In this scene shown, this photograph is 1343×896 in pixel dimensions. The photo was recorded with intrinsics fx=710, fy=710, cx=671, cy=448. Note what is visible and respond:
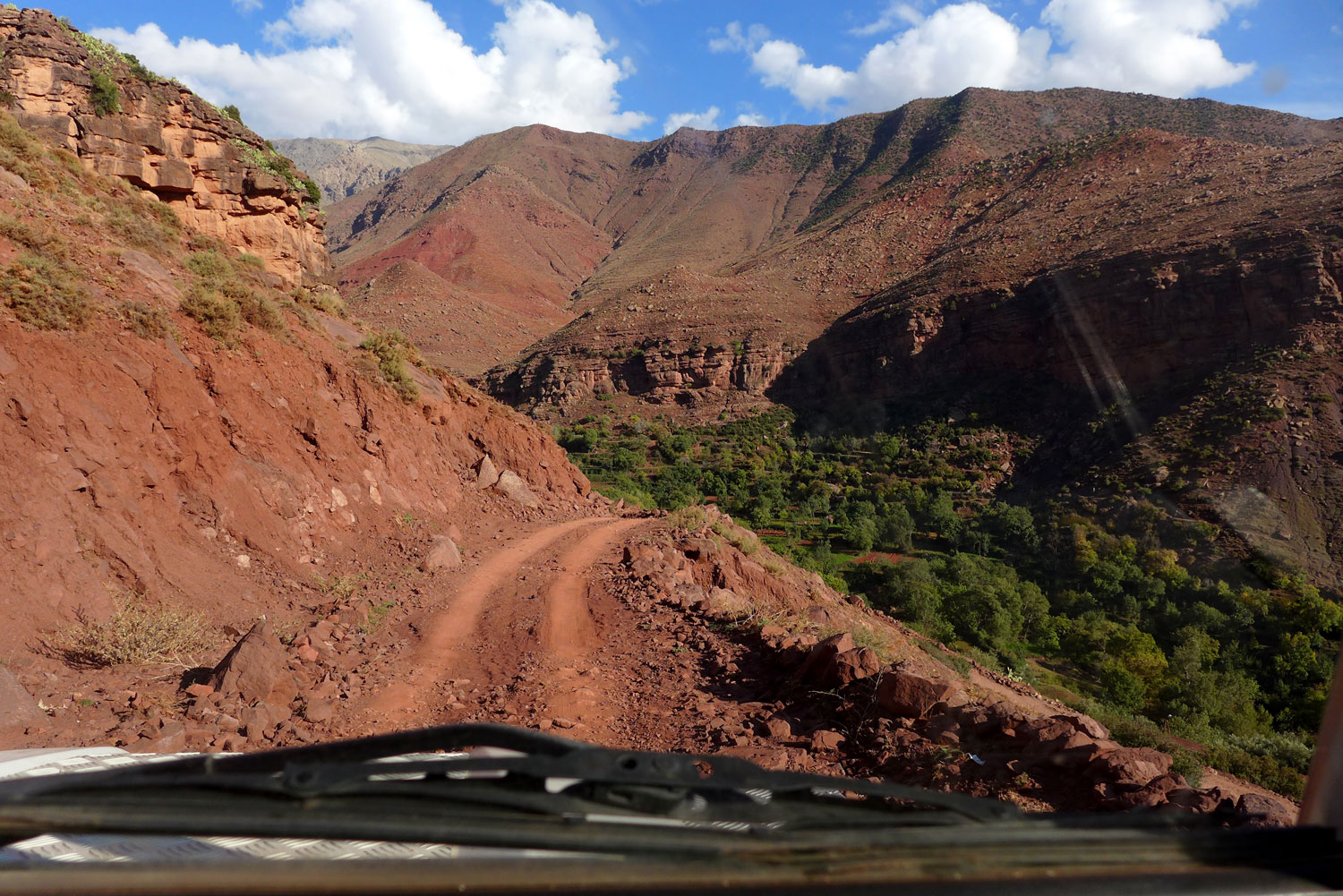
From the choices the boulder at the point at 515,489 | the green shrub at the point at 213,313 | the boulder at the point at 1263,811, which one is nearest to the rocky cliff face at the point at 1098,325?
the boulder at the point at 515,489

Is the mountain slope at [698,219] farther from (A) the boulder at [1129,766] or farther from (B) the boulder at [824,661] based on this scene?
(A) the boulder at [1129,766]

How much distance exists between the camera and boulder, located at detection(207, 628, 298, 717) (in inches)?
232

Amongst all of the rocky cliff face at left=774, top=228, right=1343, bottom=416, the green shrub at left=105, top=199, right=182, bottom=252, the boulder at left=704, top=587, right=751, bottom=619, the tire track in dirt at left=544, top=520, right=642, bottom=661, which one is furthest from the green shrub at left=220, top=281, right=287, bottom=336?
the rocky cliff face at left=774, top=228, right=1343, bottom=416

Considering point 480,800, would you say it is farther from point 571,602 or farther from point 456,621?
point 571,602

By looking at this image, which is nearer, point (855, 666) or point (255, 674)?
point (855, 666)

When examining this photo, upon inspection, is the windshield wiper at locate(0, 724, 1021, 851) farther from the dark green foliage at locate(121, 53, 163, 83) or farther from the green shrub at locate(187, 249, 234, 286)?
the dark green foliage at locate(121, 53, 163, 83)

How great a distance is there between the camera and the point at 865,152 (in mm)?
112125

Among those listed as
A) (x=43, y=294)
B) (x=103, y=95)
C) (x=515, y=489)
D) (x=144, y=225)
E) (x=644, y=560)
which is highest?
(x=103, y=95)

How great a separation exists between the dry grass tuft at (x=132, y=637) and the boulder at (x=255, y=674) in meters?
0.76

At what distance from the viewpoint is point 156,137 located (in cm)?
1584

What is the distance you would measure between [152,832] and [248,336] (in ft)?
40.8

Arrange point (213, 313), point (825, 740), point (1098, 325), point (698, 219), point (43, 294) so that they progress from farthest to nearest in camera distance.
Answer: point (698, 219)
point (1098, 325)
point (213, 313)
point (43, 294)
point (825, 740)

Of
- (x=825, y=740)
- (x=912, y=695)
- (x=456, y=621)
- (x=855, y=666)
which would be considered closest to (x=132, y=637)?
(x=456, y=621)

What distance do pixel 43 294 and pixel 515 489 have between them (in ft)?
33.1
